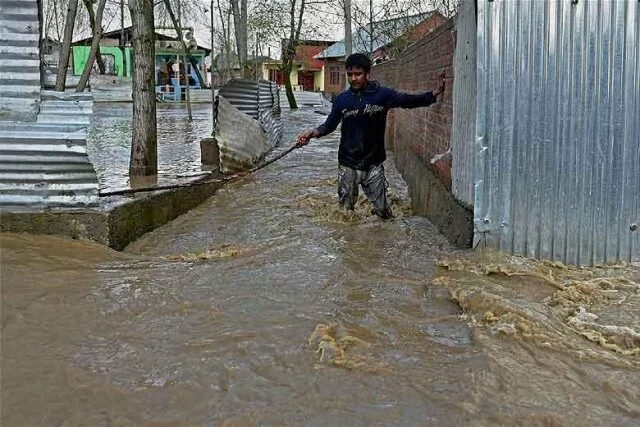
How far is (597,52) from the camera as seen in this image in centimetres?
523

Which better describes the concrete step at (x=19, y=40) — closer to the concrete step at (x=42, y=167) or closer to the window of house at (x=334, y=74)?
the concrete step at (x=42, y=167)

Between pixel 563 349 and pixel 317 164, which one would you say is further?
pixel 317 164

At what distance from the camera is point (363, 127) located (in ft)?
23.0

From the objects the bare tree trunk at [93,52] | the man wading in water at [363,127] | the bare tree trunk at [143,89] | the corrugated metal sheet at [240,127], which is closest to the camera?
the man wading in water at [363,127]

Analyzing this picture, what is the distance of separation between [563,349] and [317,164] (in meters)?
10.0

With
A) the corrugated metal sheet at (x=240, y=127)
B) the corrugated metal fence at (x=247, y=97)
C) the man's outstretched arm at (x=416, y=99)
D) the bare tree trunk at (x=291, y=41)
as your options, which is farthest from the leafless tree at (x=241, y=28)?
the man's outstretched arm at (x=416, y=99)

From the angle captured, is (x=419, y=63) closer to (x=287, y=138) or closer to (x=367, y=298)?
(x=367, y=298)

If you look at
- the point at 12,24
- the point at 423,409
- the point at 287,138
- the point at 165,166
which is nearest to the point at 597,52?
the point at 423,409

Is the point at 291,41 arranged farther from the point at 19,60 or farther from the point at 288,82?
the point at 19,60

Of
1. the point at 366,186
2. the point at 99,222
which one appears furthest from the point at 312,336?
the point at 366,186

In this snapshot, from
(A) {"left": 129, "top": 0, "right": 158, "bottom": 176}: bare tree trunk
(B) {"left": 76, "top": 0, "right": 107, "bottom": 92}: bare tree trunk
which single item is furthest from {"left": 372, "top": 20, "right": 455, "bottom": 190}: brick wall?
(B) {"left": 76, "top": 0, "right": 107, "bottom": 92}: bare tree trunk

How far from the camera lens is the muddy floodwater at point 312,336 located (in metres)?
3.12

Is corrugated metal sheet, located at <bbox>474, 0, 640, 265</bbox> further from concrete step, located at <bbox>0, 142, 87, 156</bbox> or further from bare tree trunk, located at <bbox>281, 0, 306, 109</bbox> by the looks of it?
bare tree trunk, located at <bbox>281, 0, 306, 109</bbox>

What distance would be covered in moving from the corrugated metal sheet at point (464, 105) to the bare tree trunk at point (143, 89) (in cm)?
448
